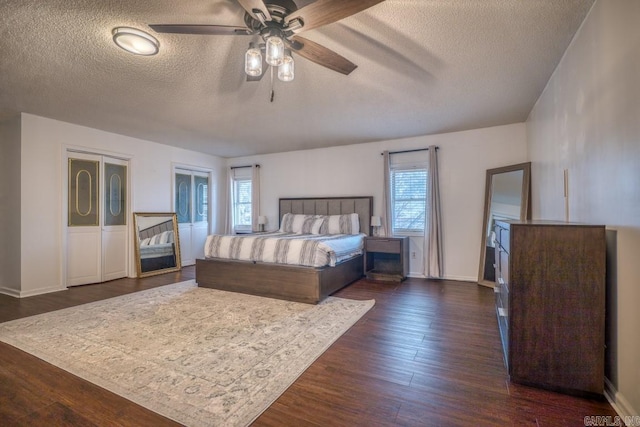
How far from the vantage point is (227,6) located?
185 cm

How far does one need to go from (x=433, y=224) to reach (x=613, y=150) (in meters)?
3.14

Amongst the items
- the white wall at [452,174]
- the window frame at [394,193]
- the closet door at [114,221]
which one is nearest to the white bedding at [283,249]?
the window frame at [394,193]

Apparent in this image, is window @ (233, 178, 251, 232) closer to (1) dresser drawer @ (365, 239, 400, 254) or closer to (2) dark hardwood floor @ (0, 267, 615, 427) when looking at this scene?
(1) dresser drawer @ (365, 239, 400, 254)

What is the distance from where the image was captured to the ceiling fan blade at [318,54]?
6.12 feet

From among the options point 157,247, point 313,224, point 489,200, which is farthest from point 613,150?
point 157,247

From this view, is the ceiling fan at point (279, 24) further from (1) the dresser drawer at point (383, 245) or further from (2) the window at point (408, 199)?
(2) the window at point (408, 199)

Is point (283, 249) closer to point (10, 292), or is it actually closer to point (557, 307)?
point (557, 307)

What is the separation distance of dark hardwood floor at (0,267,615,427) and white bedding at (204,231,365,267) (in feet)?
3.77

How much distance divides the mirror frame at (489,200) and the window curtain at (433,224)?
24.1 inches

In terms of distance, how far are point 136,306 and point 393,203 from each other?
4.21 meters

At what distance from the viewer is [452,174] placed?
15.7 feet

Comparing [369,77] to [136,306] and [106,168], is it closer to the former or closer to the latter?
[136,306]

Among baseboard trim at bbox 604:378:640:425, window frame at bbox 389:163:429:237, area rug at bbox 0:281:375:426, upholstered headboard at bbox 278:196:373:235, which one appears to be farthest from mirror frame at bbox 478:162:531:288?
baseboard trim at bbox 604:378:640:425

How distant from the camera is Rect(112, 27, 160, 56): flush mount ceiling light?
208 centimetres
